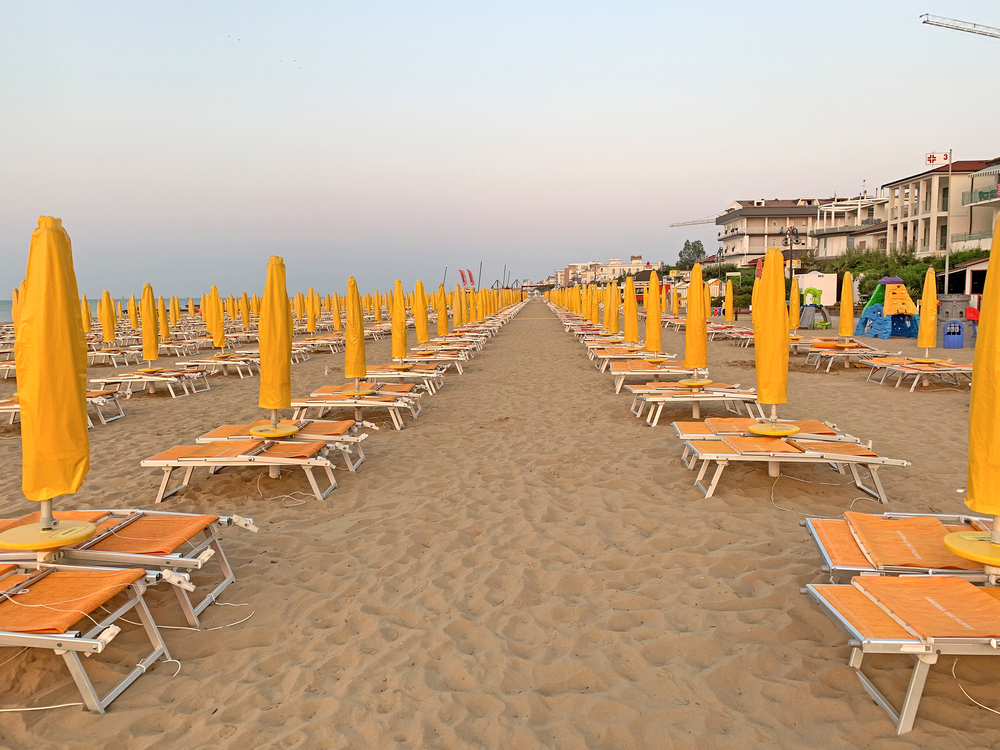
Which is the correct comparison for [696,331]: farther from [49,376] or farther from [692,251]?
[692,251]

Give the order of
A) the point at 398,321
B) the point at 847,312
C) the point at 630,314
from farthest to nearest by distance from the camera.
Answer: the point at 630,314 < the point at 847,312 < the point at 398,321

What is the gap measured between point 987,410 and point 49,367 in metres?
4.36

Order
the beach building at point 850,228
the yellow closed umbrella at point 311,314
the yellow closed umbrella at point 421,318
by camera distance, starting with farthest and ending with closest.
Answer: the beach building at point 850,228 → the yellow closed umbrella at point 311,314 → the yellow closed umbrella at point 421,318

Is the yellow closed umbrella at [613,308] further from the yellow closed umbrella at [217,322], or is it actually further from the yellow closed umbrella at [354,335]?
the yellow closed umbrella at [354,335]

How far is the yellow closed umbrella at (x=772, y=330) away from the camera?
Result: 5141 millimetres

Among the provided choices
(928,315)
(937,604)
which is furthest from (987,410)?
(928,315)

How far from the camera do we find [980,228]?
33.8 m

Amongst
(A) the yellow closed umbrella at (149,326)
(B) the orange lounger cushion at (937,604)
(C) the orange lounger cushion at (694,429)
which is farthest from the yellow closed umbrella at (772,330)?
(A) the yellow closed umbrella at (149,326)

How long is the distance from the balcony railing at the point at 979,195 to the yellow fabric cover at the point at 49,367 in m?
40.0

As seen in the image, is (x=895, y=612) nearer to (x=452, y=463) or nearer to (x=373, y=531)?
(x=373, y=531)

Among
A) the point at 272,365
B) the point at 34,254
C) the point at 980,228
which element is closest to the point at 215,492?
the point at 272,365

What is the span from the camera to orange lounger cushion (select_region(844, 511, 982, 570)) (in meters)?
3.01

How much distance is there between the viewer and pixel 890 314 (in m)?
17.4

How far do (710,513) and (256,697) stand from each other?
3.35m
